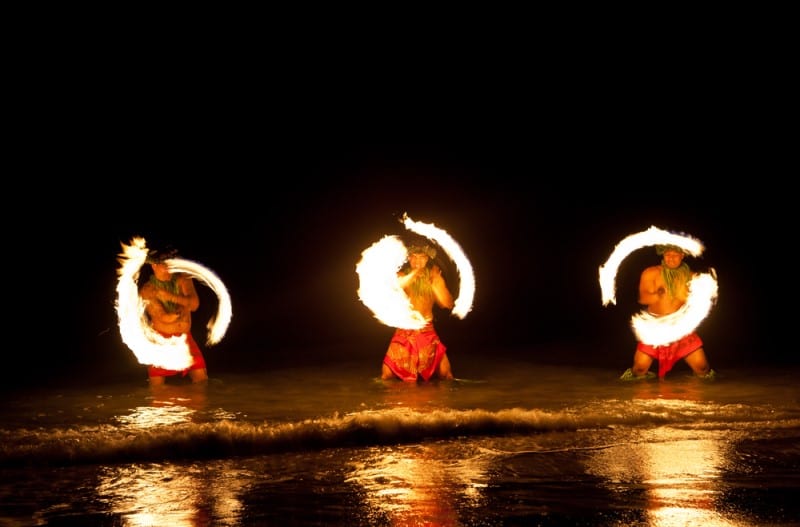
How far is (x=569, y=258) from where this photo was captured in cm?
2231

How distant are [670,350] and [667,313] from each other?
0.39 metres

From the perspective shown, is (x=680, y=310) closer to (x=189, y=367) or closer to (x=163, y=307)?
(x=189, y=367)

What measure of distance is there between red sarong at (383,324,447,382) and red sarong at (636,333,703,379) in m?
2.22

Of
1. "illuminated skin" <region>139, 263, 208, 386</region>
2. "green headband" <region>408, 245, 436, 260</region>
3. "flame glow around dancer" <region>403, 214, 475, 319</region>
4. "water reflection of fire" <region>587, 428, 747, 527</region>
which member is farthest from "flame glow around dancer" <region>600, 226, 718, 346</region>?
"illuminated skin" <region>139, 263, 208, 386</region>

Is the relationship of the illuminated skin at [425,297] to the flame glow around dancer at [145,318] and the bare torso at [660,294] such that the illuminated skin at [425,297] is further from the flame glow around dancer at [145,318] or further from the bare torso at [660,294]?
the bare torso at [660,294]

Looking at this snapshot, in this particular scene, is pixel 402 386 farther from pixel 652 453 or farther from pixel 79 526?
pixel 79 526

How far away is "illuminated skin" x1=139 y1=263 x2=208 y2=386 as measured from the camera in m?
11.3

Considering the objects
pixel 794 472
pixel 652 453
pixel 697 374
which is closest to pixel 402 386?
pixel 697 374

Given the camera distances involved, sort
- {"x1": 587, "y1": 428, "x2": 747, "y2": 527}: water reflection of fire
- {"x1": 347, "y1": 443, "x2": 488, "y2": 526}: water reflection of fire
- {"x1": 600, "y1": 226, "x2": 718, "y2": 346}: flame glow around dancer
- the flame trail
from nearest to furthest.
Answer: {"x1": 587, "y1": 428, "x2": 747, "y2": 527}: water reflection of fire
{"x1": 347, "y1": 443, "x2": 488, "y2": 526}: water reflection of fire
the flame trail
{"x1": 600, "y1": 226, "x2": 718, "y2": 346}: flame glow around dancer

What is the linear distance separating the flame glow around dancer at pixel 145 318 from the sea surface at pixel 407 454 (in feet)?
1.19

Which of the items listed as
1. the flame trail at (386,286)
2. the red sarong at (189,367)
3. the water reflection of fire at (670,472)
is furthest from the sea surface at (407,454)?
the flame trail at (386,286)

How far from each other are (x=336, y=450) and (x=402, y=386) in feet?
11.2

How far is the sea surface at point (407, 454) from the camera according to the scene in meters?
5.63

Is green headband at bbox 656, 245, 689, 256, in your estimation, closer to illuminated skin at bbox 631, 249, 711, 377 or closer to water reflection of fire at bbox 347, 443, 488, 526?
illuminated skin at bbox 631, 249, 711, 377
